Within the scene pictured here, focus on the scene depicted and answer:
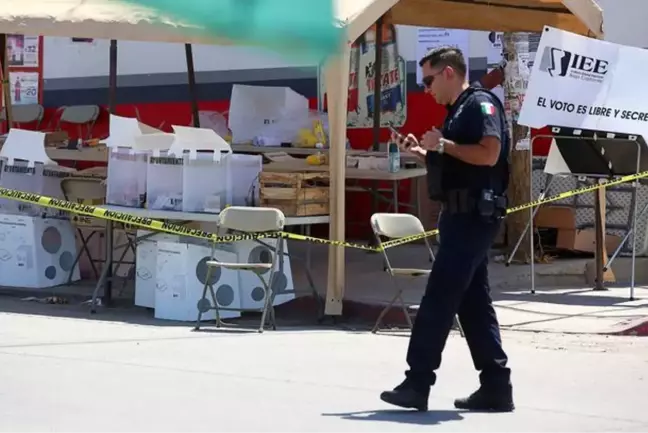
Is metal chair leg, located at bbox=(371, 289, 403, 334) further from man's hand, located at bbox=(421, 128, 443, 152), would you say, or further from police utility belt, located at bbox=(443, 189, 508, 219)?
man's hand, located at bbox=(421, 128, 443, 152)

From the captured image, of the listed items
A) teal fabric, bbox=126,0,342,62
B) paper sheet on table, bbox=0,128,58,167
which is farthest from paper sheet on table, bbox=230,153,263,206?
paper sheet on table, bbox=0,128,58,167

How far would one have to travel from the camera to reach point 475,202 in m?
6.15

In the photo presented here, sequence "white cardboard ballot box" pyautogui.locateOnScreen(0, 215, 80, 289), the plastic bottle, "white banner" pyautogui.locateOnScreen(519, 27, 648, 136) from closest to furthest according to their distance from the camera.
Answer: "white banner" pyautogui.locateOnScreen(519, 27, 648, 136) → "white cardboard ballot box" pyautogui.locateOnScreen(0, 215, 80, 289) → the plastic bottle

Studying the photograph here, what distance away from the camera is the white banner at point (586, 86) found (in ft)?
33.2

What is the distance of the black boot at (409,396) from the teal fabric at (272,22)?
3.56 metres

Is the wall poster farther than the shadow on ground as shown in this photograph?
Yes

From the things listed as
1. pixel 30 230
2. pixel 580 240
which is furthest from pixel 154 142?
pixel 580 240

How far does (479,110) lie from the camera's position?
6.16 m

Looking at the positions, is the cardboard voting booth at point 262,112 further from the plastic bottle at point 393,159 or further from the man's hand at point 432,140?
the man's hand at point 432,140

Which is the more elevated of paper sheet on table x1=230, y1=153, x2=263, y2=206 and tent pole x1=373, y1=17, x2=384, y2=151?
tent pole x1=373, y1=17, x2=384, y2=151

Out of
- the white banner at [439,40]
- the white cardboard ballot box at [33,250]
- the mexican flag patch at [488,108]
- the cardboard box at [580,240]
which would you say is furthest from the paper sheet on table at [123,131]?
the cardboard box at [580,240]

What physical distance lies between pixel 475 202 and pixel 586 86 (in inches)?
180

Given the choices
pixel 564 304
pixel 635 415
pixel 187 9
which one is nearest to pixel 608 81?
pixel 564 304

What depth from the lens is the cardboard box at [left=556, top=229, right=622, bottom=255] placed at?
12.5m
